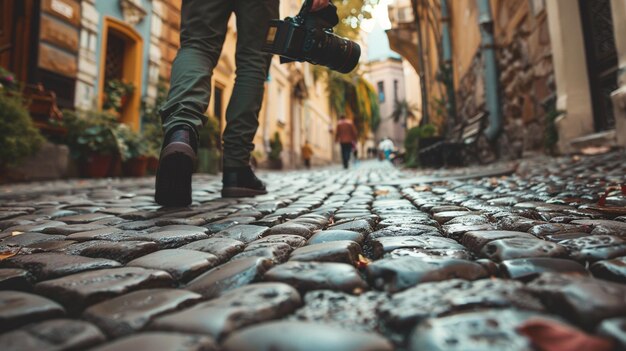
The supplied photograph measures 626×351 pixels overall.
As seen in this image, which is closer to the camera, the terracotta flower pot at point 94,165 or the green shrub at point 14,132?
the green shrub at point 14,132

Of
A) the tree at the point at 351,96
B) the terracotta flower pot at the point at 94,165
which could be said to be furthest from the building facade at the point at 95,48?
the tree at the point at 351,96

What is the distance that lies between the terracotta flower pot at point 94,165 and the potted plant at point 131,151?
22 centimetres

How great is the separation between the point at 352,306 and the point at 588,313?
1.02ft

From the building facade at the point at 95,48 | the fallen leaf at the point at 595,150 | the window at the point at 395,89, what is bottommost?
the fallen leaf at the point at 595,150

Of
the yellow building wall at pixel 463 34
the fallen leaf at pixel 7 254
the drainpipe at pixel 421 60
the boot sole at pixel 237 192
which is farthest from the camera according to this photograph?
the drainpipe at pixel 421 60

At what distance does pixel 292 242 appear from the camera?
1032mm

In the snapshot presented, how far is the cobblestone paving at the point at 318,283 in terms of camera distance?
1.56ft

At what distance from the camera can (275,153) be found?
38.1ft

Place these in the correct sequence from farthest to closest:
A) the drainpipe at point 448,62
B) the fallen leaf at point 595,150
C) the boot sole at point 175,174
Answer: the drainpipe at point 448,62 → the fallen leaf at point 595,150 → the boot sole at point 175,174

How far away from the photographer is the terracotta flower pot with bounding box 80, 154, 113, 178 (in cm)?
517

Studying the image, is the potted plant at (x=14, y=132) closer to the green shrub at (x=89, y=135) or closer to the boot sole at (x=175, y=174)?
the green shrub at (x=89, y=135)

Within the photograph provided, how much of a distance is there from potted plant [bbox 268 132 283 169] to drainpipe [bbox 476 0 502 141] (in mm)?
7094

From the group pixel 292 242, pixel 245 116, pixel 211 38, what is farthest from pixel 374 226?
pixel 211 38

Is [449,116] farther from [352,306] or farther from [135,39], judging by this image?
[352,306]
